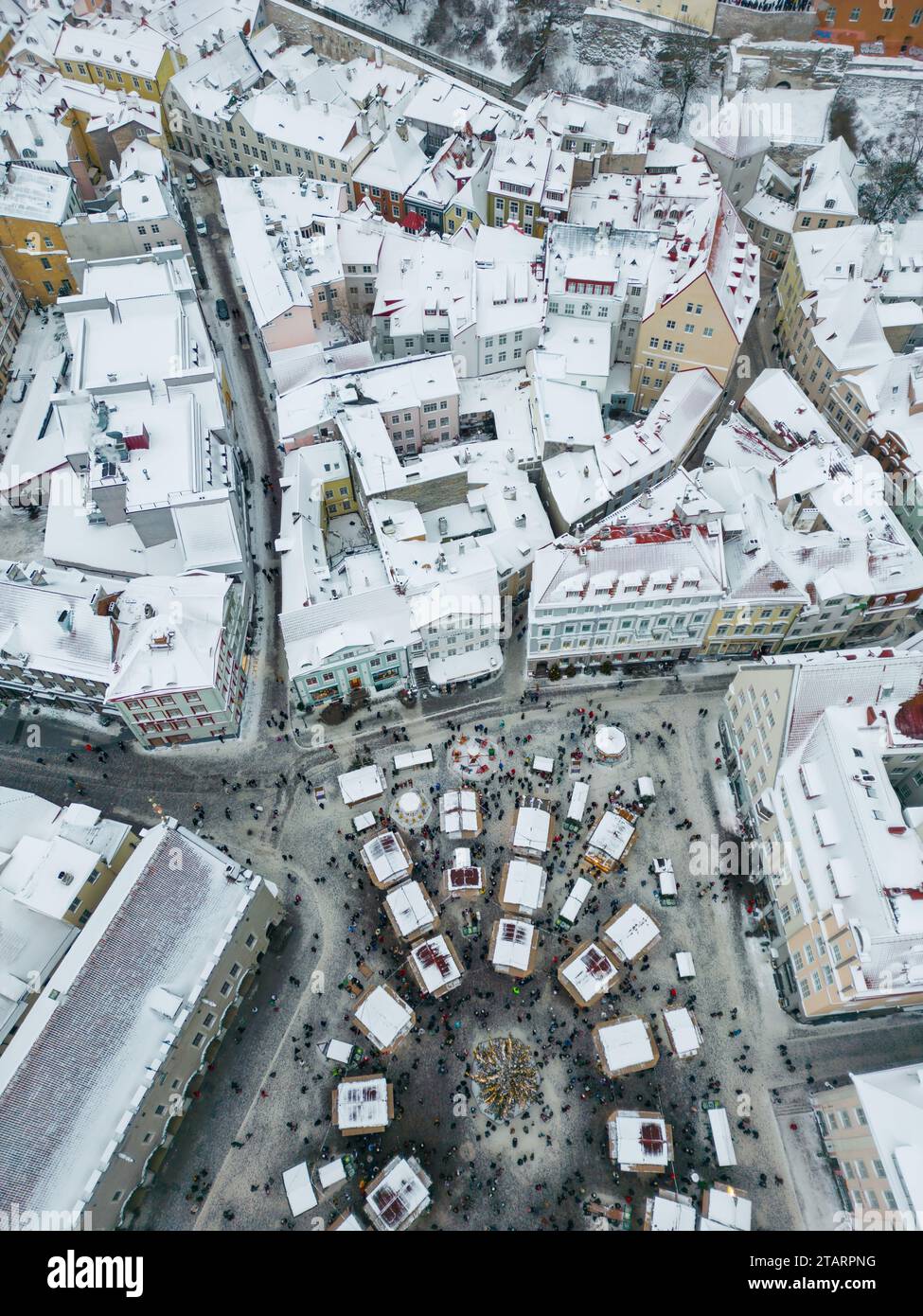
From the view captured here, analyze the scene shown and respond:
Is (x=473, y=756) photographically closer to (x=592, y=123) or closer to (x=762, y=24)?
(x=592, y=123)

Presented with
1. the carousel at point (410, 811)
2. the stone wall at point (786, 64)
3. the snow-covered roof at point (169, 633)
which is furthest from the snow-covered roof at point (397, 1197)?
the stone wall at point (786, 64)

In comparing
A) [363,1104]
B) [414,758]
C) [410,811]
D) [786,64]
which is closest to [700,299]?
[786,64]

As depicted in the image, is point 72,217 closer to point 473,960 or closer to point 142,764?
point 142,764

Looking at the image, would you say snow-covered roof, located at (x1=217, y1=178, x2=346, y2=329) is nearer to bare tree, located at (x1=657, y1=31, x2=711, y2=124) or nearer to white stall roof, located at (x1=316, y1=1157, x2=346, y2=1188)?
bare tree, located at (x1=657, y1=31, x2=711, y2=124)

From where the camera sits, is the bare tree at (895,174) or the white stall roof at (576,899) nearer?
the white stall roof at (576,899)

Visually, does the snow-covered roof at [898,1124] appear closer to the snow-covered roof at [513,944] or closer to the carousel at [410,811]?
the snow-covered roof at [513,944]

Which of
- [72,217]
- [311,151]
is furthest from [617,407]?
[72,217]

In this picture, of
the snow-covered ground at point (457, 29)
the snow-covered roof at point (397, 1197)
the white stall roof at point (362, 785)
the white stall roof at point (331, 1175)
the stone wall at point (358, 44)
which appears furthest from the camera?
the stone wall at point (358, 44)
